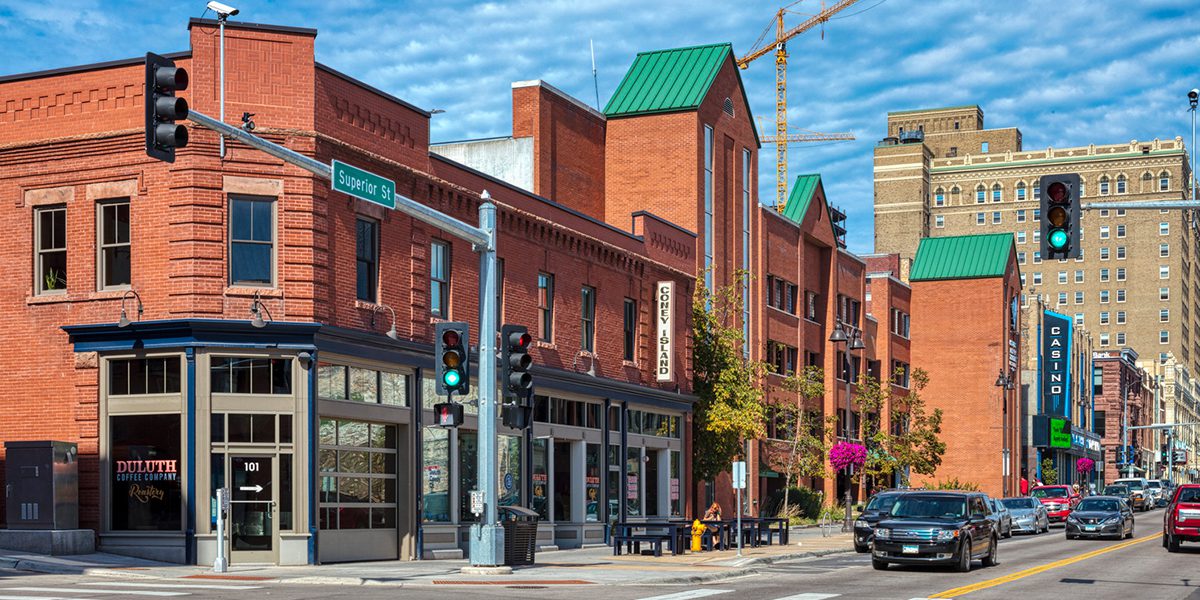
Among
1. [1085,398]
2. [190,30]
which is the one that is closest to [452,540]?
[190,30]

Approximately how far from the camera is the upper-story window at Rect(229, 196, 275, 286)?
28.2 m

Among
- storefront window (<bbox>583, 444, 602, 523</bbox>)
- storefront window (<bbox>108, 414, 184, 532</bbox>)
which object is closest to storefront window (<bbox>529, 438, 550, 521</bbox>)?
storefront window (<bbox>583, 444, 602, 523</bbox>)

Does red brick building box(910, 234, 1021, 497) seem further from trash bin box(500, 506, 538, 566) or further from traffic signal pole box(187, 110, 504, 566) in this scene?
traffic signal pole box(187, 110, 504, 566)

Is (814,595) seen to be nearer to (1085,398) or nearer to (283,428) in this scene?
(283,428)

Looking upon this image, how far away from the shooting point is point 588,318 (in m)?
40.6

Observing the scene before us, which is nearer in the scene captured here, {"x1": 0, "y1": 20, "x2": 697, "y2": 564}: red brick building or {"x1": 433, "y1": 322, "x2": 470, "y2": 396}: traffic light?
{"x1": 433, "y1": 322, "x2": 470, "y2": 396}: traffic light

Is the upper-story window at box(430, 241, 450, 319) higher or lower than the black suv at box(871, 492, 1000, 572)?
higher

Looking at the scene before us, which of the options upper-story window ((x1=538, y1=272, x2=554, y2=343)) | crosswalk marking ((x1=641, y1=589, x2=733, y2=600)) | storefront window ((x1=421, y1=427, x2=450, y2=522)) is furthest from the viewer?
upper-story window ((x1=538, y1=272, x2=554, y2=343))

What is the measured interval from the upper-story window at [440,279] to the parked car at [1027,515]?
28.6 m

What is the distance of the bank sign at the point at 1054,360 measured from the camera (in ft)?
342

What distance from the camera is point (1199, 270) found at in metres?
190

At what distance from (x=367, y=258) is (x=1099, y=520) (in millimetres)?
27617

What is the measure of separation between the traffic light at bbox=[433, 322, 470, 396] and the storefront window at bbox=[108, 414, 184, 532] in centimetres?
712

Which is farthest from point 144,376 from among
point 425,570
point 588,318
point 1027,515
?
point 1027,515
